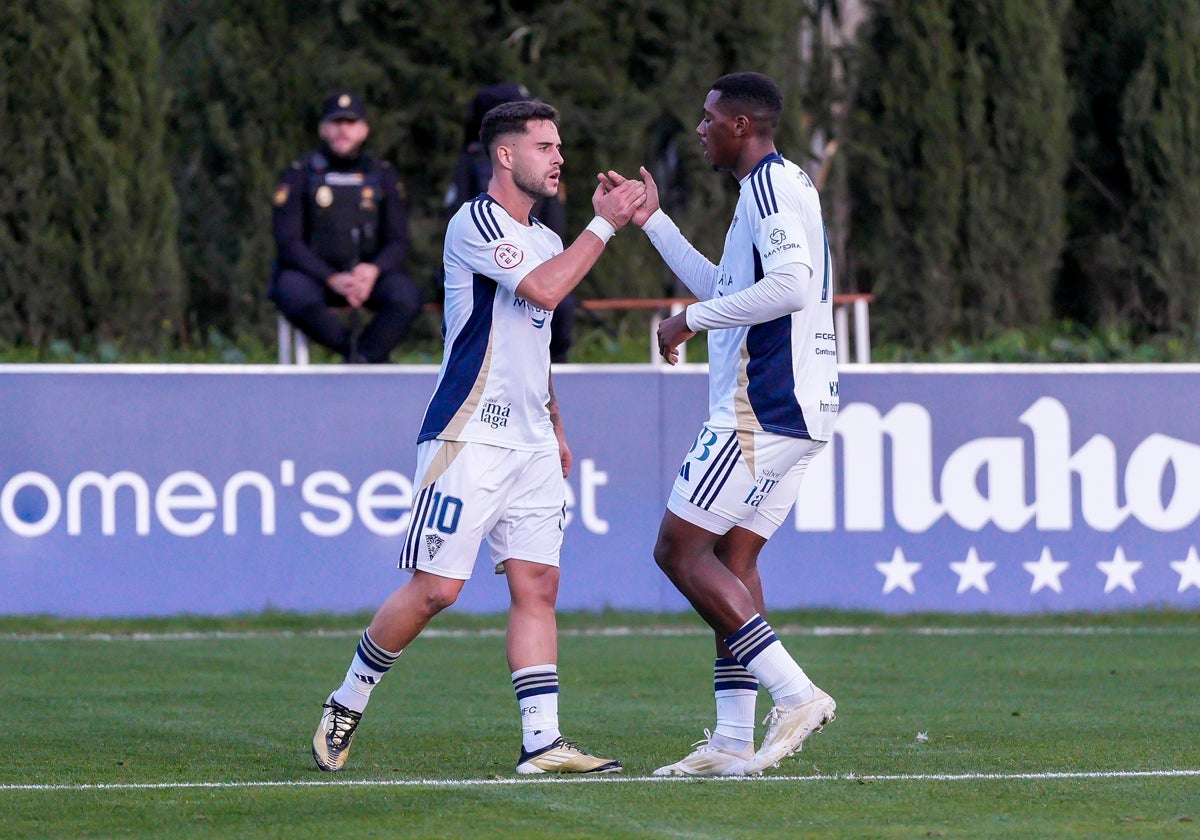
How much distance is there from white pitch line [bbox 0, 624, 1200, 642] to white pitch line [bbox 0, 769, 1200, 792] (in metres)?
4.88

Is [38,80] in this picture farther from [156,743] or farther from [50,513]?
[156,743]

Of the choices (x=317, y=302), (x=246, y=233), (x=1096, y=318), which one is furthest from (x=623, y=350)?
(x=1096, y=318)

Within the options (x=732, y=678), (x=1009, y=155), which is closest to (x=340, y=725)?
(x=732, y=678)

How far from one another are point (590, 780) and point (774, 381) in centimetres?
139

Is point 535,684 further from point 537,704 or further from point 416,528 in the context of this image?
point 416,528

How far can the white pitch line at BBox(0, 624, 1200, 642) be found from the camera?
1080 centimetres

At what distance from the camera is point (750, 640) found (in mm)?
6195

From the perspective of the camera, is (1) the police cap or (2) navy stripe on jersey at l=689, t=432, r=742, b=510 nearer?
(2) navy stripe on jersey at l=689, t=432, r=742, b=510

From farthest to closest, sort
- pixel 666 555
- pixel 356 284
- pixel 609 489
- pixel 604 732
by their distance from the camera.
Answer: pixel 356 284, pixel 609 489, pixel 604 732, pixel 666 555

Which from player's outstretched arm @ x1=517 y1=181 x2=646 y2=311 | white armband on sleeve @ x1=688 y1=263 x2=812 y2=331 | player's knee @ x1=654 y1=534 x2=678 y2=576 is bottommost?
player's knee @ x1=654 y1=534 x2=678 y2=576

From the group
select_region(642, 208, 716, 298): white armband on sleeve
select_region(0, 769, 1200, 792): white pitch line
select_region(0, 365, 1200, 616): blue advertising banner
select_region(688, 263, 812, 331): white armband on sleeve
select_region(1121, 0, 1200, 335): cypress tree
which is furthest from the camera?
select_region(1121, 0, 1200, 335): cypress tree

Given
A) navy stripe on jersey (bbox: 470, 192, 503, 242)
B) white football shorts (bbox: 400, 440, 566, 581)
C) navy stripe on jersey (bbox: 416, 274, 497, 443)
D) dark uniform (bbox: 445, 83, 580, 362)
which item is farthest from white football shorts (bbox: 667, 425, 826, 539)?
dark uniform (bbox: 445, 83, 580, 362)

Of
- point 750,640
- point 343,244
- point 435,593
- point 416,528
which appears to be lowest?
point 750,640

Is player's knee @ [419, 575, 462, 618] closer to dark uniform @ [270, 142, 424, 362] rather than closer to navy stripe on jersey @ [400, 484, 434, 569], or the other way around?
navy stripe on jersey @ [400, 484, 434, 569]
